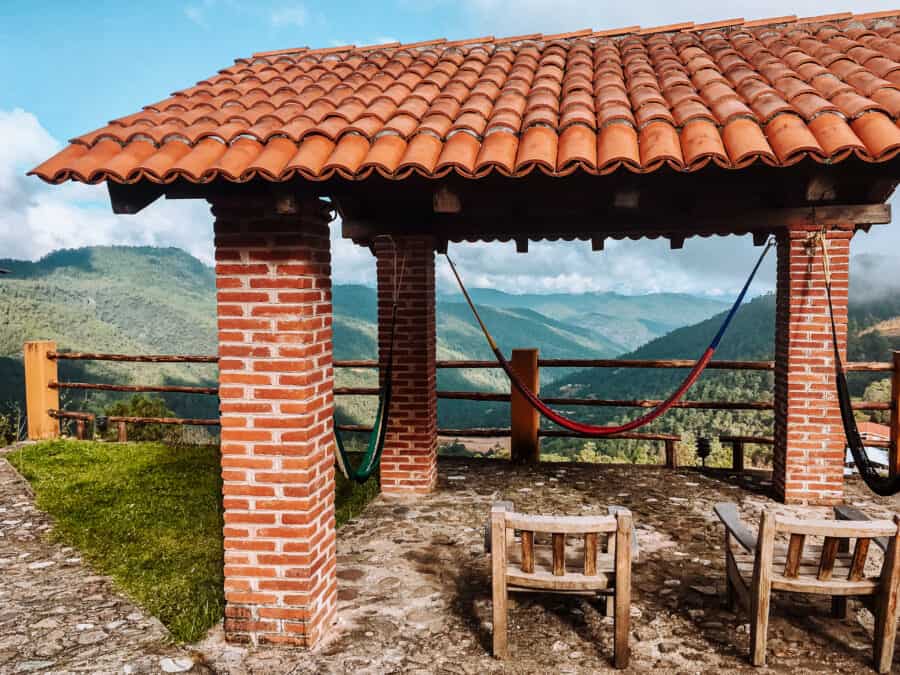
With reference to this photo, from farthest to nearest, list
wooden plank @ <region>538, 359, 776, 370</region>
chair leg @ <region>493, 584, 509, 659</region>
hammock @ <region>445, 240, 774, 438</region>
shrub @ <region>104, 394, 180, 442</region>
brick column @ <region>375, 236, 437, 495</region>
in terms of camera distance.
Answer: shrub @ <region>104, 394, 180, 442</region>
wooden plank @ <region>538, 359, 776, 370</region>
brick column @ <region>375, 236, 437, 495</region>
hammock @ <region>445, 240, 774, 438</region>
chair leg @ <region>493, 584, 509, 659</region>

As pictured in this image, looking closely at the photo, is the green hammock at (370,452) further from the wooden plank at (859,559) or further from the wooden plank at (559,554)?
the wooden plank at (859,559)

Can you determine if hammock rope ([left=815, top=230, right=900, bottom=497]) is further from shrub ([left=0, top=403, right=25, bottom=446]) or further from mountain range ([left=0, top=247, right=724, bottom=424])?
shrub ([left=0, top=403, right=25, bottom=446])

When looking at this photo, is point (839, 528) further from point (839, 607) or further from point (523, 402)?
point (523, 402)

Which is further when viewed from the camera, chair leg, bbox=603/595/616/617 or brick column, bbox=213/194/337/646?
chair leg, bbox=603/595/616/617

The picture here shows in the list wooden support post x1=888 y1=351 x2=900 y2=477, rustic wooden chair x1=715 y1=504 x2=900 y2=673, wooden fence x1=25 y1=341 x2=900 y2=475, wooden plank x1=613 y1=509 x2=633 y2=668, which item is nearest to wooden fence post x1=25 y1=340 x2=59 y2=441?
wooden fence x1=25 y1=341 x2=900 y2=475

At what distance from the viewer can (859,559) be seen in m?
2.90

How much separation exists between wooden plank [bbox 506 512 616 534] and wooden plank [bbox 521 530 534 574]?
7 centimetres

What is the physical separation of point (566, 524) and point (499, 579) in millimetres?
457

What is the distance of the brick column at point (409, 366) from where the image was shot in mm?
5828

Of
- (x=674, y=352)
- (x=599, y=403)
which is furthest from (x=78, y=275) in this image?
(x=599, y=403)

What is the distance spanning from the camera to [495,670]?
3.02 m

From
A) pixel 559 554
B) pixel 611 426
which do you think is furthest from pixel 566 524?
pixel 611 426

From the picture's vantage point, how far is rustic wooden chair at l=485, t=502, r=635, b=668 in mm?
2891

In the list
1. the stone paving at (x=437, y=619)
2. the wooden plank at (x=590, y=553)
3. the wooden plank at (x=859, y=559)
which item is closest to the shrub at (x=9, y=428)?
the stone paving at (x=437, y=619)
